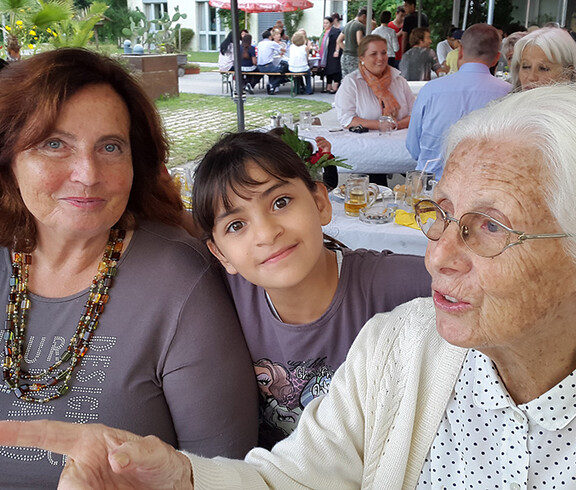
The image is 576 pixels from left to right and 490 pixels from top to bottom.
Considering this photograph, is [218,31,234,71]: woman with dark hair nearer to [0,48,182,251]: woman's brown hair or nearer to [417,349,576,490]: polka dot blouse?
[0,48,182,251]: woman's brown hair

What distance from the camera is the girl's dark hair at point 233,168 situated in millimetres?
1732

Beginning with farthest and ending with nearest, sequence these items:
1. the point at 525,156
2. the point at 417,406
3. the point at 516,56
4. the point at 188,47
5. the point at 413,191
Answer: the point at 188,47, the point at 516,56, the point at 413,191, the point at 417,406, the point at 525,156

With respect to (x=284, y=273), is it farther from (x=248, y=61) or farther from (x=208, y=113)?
(x=248, y=61)

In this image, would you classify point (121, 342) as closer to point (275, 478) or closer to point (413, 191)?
point (275, 478)

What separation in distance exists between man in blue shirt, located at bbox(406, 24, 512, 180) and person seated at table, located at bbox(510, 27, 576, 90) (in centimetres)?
21

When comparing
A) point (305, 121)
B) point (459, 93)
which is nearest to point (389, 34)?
point (305, 121)

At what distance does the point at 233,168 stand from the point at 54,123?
21.2 inches

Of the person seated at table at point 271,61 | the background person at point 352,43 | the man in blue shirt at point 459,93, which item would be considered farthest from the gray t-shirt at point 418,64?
the man in blue shirt at point 459,93

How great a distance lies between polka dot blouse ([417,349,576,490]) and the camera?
3.94ft

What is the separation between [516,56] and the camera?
5.08 m

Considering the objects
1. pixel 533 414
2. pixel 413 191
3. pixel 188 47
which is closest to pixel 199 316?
pixel 533 414

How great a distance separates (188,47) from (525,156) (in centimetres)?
4006

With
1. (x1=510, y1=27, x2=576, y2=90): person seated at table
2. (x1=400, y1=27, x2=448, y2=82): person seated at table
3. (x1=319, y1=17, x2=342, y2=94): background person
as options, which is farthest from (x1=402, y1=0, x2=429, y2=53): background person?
(x1=510, y1=27, x2=576, y2=90): person seated at table

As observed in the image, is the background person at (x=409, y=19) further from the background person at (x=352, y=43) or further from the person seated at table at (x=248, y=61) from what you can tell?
the person seated at table at (x=248, y=61)
